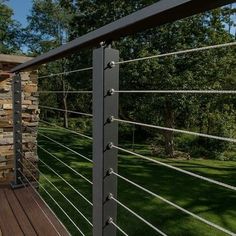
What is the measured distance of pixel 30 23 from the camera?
803 inches

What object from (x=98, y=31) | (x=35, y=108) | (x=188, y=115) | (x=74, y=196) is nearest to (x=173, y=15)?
(x=98, y=31)

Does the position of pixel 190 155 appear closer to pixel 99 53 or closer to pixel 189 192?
pixel 189 192

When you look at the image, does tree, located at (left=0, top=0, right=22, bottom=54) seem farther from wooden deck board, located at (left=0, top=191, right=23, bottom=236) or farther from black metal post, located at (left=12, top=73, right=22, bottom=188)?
wooden deck board, located at (left=0, top=191, right=23, bottom=236)

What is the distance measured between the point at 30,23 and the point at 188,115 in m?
12.5

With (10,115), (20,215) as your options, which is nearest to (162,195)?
(10,115)

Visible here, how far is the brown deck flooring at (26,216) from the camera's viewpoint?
1.97 metres

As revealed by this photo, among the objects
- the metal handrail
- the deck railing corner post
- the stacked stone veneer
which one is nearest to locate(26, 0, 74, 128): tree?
the stacked stone veneer

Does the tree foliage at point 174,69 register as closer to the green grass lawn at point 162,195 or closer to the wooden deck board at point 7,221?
the green grass lawn at point 162,195

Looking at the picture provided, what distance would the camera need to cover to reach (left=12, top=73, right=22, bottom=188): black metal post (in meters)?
2.67

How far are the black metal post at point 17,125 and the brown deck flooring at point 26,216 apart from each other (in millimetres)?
157

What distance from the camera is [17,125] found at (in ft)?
8.93

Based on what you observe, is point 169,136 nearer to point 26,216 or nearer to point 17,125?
point 17,125

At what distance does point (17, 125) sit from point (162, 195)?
513 cm

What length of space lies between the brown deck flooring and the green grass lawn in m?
2.70
